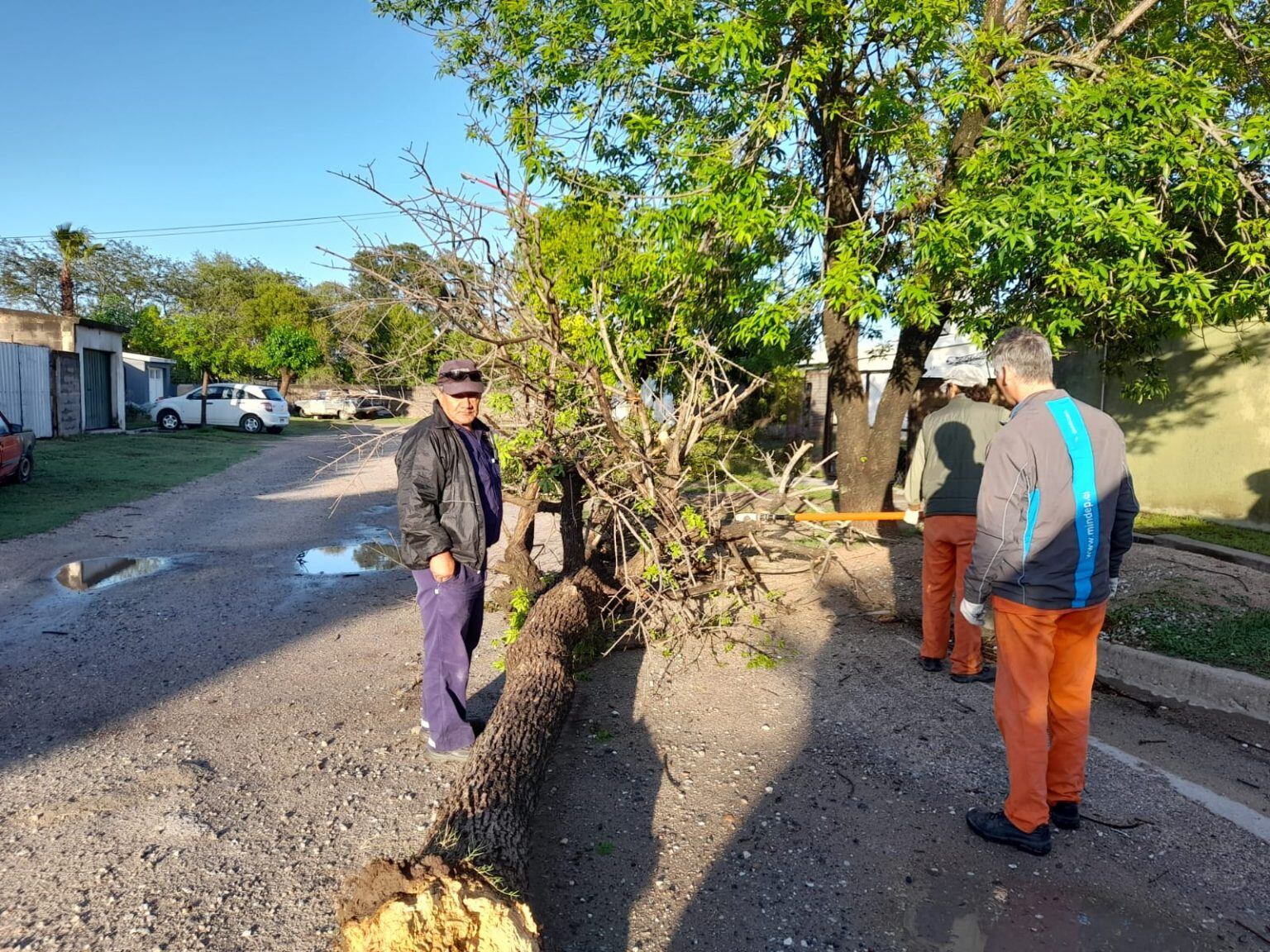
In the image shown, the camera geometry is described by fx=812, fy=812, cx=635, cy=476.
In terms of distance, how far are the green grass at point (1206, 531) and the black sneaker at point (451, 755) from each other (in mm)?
7337

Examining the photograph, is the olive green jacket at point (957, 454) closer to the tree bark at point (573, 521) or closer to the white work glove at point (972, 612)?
the white work glove at point (972, 612)

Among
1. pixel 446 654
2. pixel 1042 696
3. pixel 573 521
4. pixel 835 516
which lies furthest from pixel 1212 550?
pixel 446 654

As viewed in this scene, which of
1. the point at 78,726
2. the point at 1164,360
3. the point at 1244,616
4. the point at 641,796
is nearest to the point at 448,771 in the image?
the point at 641,796

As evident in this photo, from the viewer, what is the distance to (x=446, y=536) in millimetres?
3867

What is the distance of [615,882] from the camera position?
296cm

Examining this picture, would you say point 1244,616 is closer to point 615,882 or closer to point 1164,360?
point 615,882

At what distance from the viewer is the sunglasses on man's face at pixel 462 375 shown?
3938 mm

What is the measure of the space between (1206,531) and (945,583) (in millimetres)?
→ 5554

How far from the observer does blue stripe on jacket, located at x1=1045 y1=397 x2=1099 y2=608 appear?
306cm

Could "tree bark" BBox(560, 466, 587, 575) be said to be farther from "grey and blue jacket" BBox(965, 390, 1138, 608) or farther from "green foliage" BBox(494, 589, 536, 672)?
"grey and blue jacket" BBox(965, 390, 1138, 608)

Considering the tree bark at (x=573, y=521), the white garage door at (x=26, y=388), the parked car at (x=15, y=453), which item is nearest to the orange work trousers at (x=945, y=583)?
the tree bark at (x=573, y=521)

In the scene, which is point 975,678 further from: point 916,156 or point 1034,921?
point 916,156

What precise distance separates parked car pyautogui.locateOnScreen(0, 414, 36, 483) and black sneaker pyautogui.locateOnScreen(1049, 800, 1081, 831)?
42.2 feet

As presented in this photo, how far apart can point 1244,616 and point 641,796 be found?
4.54 m
